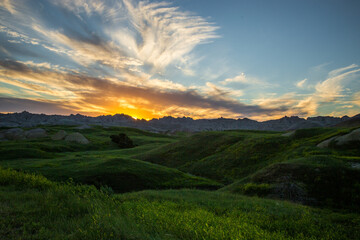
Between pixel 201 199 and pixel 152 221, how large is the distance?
24.4 feet

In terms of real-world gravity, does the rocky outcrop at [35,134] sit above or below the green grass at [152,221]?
below

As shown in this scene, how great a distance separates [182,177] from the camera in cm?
2995

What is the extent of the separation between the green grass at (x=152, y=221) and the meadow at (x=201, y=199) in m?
0.04

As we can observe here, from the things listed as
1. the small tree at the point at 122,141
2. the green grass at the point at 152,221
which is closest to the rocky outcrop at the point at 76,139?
the small tree at the point at 122,141

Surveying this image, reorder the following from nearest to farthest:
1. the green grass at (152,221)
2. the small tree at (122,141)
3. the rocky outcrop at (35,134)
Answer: the green grass at (152,221), the small tree at (122,141), the rocky outcrop at (35,134)

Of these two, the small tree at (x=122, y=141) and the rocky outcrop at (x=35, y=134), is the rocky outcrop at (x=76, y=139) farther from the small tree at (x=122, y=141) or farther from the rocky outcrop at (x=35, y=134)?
the rocky outcrop at (x=35, y=134)

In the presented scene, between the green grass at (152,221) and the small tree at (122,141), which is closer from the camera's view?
the green grass at (152,221)

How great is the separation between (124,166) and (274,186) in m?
20.4

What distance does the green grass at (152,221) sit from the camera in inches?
283

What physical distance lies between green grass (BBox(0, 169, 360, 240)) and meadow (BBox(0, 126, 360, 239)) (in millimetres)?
41

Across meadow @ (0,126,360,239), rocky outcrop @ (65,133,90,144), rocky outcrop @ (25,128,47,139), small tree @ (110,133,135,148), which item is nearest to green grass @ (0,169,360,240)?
meadow @ (0,126,360,239)

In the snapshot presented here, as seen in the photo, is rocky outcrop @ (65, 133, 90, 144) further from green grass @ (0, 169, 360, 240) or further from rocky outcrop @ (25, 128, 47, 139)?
green grass @ (0, 169, 360, 240)

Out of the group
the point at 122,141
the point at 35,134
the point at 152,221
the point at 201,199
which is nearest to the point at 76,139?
the point at 122,141

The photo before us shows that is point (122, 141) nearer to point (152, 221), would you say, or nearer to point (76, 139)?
point (76, 139)
